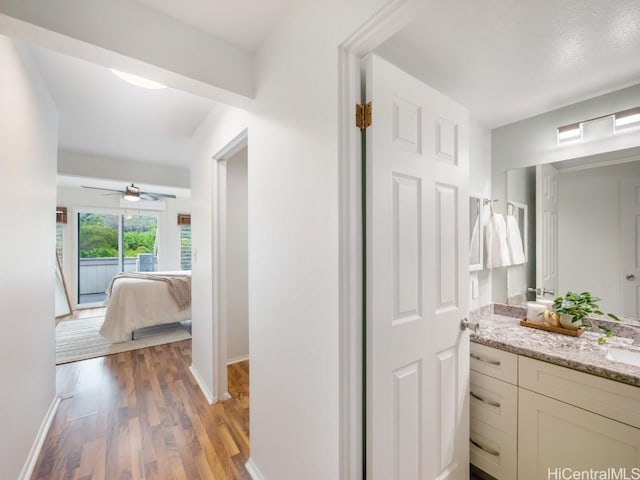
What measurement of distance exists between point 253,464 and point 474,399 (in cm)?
134

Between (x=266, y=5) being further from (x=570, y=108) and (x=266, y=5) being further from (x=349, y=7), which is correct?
(x=570, y=108)

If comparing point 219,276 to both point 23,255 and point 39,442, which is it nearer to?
point 23,255

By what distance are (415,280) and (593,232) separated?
141 centimetres

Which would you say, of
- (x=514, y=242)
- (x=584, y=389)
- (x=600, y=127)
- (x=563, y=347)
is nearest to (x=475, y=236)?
(x=514, y=242)

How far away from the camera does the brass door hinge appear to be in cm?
103

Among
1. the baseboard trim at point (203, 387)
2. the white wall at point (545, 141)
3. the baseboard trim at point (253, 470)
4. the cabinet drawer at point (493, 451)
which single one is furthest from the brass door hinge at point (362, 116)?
the baseboard trim at point (203, 387)

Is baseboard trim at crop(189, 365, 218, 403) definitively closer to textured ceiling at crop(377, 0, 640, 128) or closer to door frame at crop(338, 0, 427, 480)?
door frame at crop(338, 0, 427, 480)

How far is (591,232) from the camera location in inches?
66.7

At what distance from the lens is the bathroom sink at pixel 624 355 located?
1.29 metres

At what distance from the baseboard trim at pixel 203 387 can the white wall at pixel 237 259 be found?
412mm

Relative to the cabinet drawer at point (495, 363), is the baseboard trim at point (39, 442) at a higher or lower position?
lower

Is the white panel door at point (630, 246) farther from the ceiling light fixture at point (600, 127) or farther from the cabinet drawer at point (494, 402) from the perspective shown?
the cabinet drawer at point (494, 402)

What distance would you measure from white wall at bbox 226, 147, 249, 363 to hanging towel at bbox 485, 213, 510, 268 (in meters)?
2.34

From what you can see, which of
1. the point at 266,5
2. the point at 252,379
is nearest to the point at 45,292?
A: the point at 252,379
